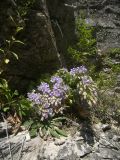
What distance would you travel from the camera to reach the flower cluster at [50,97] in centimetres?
526

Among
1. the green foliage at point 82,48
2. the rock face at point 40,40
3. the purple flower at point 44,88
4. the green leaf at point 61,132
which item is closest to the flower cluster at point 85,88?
the purple flower at point 44,88

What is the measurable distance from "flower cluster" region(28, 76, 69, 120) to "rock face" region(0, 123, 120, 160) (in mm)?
423

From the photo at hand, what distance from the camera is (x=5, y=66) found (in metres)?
5.63

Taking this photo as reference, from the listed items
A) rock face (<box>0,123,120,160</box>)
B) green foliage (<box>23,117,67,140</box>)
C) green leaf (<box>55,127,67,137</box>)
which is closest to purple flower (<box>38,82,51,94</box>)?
green foliage (<box>23,117,67,140</box>)

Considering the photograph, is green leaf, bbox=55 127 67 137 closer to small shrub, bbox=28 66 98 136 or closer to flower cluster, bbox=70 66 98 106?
small shrub, bbox=28 66 98 136

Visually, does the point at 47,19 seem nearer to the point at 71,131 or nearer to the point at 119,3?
the point at 71,131

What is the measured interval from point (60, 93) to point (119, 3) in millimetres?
4292

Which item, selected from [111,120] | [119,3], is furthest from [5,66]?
[119,3]

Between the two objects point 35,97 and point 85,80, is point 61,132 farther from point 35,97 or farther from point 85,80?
point 85,80

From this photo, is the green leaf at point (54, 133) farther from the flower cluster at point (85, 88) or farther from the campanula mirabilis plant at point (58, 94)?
A: the flower cluster at point (85, 88)

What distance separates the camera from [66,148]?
5.04 m

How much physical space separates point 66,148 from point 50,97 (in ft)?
2.66

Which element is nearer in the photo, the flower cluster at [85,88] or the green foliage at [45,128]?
the green foliage at [45,128]

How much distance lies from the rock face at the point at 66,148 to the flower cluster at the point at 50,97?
423mm
